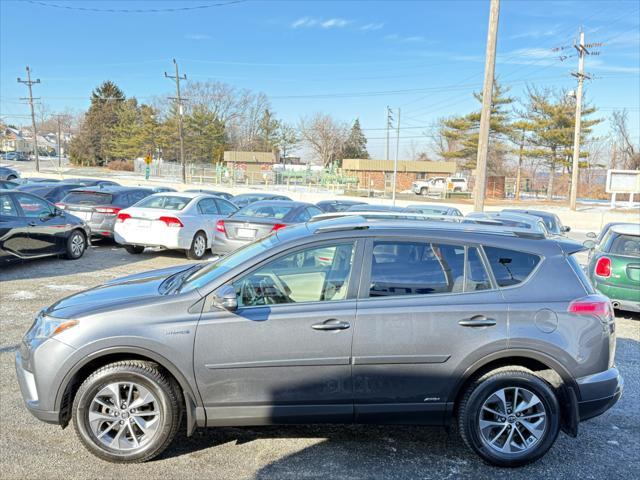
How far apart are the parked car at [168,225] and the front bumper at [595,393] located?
9369 millimetres

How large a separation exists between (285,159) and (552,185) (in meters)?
50.6

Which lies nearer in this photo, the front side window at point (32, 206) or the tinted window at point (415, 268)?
the tinted window at point (415, 268)

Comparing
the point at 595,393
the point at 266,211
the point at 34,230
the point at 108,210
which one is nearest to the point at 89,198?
the point at 108,210

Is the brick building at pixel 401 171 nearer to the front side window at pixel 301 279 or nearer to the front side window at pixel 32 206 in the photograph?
the front side window at pixel 32 206

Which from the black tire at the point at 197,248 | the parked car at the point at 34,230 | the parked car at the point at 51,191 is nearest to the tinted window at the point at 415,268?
A: the parked car at the point at 34,230

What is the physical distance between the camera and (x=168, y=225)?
454 inches

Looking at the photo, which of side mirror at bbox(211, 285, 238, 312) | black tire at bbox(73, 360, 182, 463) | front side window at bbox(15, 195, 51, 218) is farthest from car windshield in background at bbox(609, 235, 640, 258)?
front side window at bbox(15, 195, 51, 218)

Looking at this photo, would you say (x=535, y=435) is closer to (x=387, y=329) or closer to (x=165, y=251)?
(x=387, y=329)

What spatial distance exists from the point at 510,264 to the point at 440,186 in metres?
51.2

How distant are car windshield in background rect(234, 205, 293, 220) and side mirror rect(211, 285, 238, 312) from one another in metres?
7.23

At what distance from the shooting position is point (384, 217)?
14.7 ft

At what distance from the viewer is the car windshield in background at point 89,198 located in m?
13.2

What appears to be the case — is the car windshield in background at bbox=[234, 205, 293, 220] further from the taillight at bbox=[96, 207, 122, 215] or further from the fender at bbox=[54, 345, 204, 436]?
the fender at bbox=[54, 345, 204, 436]

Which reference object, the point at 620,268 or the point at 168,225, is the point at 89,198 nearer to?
the point at 168,225
